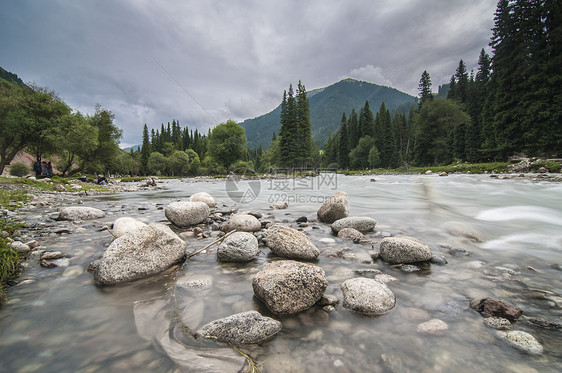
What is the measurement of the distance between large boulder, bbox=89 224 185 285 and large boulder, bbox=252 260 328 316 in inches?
59.4

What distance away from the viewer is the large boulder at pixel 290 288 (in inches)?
81.6

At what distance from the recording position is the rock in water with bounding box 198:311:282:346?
1.74 m

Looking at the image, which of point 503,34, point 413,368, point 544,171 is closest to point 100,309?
point 413,368

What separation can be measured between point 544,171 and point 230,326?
912 inches

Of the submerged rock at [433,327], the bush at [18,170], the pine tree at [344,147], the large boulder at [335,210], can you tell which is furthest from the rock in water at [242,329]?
the pine tree at [344,147]

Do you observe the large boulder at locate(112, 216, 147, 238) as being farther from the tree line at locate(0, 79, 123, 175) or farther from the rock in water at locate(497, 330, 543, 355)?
the tree line at locate(0, 79, 123, 175)

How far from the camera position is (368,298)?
2.16 meters

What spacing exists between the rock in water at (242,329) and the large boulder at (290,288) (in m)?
0.23

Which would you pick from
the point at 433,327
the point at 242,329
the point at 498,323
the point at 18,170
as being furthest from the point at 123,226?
the point at 18,170

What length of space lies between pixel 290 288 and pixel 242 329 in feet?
1.82

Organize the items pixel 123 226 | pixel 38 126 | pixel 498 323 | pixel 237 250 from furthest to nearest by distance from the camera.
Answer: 1. pixel 38 126
2. pixel 123 226
3. pixel 237 250
4. pixel 498 323

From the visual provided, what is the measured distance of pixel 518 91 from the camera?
24.3 meters

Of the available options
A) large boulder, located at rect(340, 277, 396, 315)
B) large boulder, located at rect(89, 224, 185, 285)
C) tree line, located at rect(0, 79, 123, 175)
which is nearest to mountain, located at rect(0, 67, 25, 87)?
tree line, located at rect(0, 79, 123, 175)

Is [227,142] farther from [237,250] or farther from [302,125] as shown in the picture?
[237,250]
